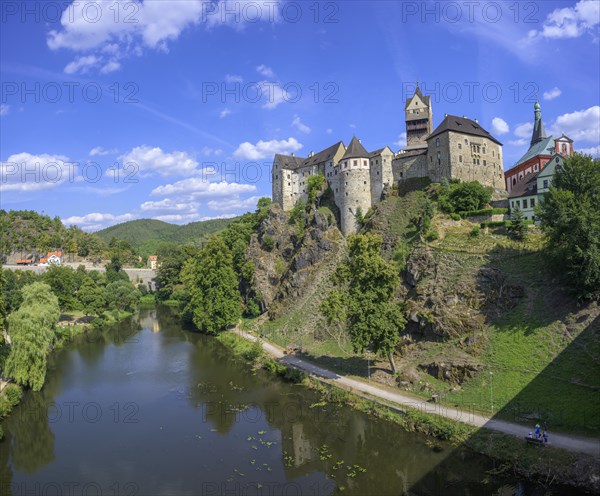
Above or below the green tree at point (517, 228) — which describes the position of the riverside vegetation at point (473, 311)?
below

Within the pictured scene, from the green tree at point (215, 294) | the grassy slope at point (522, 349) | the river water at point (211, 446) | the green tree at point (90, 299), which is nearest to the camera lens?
the river water at point (211, 446)

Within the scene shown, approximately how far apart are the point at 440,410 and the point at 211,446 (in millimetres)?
14333

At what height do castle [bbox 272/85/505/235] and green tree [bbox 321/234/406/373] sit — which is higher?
castle [bbox 272/85/505/235]

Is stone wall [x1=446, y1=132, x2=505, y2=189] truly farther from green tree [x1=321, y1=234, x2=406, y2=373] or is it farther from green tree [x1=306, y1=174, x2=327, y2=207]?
green tree [x1=321, y1=234, x2=406, y2=373]

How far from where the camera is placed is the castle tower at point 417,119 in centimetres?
6284

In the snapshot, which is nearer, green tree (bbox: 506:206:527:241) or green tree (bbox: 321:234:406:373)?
green tree (bbox: 321:234:406:373)

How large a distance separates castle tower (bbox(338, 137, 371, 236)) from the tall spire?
95.7 feet

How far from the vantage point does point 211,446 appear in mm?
26219

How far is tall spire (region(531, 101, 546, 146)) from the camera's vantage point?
68575 mm

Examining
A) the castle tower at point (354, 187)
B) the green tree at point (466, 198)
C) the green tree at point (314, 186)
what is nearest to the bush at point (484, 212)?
the green tree at point (466, 198)

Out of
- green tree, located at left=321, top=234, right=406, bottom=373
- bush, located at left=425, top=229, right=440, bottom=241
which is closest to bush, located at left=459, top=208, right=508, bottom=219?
bush, located at left=425, top=229, right=440, bottom=241

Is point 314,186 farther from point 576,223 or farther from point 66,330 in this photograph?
point 576,223

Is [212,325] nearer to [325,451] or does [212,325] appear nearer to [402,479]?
[325,451]

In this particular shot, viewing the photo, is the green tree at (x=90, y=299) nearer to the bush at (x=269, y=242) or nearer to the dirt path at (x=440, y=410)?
the bush at (x=269, y=242)
